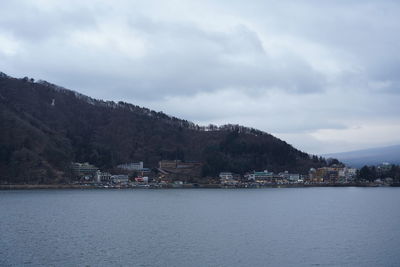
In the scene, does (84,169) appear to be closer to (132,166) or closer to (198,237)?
(132,166)

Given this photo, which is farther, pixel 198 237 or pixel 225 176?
pixel 225 176

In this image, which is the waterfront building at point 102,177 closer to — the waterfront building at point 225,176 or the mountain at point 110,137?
the mountain at point 110,137

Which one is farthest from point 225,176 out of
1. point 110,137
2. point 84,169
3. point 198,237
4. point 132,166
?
point 198,237

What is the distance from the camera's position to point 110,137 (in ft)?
431

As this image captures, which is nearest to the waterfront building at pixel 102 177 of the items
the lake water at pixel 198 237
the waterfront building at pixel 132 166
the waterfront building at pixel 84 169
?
the waterfront building at pixel 84 169

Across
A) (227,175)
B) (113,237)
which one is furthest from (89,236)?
(227,175)

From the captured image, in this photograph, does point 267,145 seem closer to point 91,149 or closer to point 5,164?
point 91,149

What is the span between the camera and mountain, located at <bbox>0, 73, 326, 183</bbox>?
320ft

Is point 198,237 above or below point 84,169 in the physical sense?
below

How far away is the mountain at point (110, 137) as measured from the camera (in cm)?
9756

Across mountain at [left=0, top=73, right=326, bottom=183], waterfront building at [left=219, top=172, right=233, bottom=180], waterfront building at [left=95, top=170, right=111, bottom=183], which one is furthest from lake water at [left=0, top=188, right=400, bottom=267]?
waterfront building at [left=219, top=172, right=233, bottom=180]

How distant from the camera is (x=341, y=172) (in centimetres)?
12962

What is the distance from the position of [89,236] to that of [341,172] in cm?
10625

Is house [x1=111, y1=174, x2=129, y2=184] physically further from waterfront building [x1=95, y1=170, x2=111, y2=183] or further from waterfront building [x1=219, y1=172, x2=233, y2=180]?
waterfront building [x1=219, y1=172, x2=233, y2=180]
